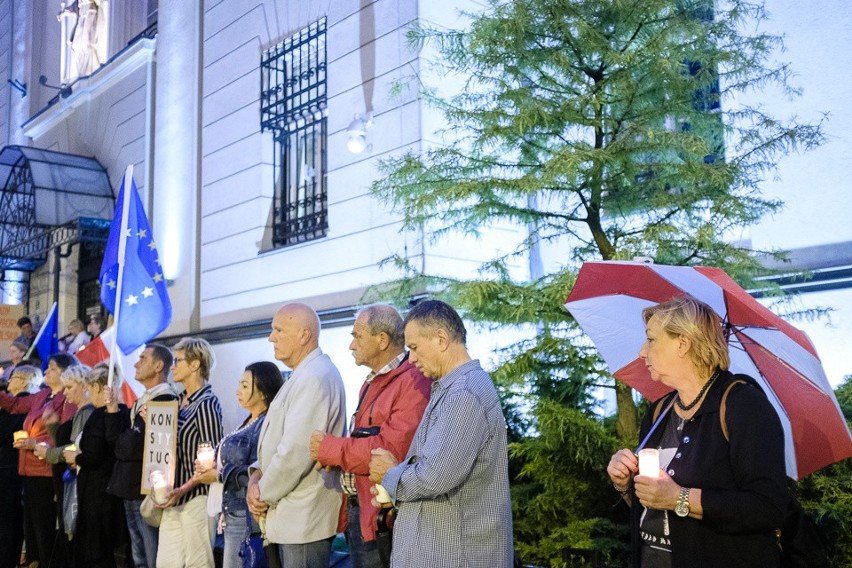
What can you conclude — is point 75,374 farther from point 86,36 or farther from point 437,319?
point 86,36

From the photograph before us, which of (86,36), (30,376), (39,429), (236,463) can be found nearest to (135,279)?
(39,429)

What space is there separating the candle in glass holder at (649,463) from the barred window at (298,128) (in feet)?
29.4

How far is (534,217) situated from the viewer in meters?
6.70

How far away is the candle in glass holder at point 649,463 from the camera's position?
10.0 feet

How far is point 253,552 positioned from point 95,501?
2869 mm

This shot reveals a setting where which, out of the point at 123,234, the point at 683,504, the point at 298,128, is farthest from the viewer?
the point at 298,128

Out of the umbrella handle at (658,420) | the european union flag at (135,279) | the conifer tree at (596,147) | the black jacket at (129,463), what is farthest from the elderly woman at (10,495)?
the umbrella handle at (658,420)

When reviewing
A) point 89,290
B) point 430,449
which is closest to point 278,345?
point 430,449

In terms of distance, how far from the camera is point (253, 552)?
505 centimetres

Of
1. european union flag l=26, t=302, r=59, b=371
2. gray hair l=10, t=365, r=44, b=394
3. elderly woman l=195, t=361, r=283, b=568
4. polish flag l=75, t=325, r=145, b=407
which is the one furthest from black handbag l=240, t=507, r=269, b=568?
european union flag l=26, t=302, r=59, b=371

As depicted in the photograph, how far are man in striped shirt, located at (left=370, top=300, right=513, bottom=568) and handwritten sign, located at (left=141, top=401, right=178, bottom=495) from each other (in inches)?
110

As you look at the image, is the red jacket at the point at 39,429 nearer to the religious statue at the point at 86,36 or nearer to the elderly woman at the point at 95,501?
the elderly woman at the point at 95,501

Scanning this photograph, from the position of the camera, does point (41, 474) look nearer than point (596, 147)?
No

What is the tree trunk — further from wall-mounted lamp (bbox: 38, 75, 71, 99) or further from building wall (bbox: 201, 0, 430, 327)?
wall-mounted lamp (bbox: 38, 75, 71, 99)
